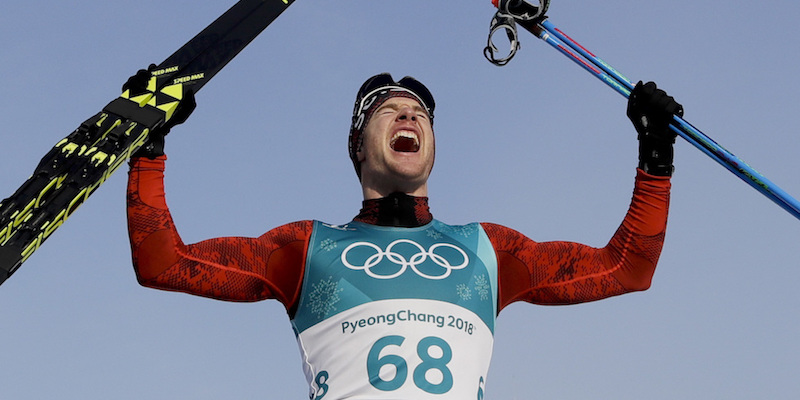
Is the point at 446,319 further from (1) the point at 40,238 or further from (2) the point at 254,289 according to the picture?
(1) the point at 40,238

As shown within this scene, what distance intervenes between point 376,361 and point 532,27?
113 inches

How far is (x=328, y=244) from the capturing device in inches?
276

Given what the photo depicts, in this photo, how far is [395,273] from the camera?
671 cm

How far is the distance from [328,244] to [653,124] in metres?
2.49

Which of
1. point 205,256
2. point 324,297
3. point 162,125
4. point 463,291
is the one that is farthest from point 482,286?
point 162,125

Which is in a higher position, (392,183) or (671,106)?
(671,106)

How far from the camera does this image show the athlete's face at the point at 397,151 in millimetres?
7277

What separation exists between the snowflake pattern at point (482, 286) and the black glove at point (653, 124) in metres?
1.47

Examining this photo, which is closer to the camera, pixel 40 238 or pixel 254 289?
pixel 40 238

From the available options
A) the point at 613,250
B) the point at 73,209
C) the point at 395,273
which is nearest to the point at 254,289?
the point at 395,273

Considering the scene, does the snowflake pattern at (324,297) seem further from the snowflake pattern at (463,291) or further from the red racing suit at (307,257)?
the snowflake pattern at (463,291)

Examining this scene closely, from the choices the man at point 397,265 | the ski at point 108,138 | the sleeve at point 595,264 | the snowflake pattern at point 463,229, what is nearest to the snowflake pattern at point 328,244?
the man at point 397,265

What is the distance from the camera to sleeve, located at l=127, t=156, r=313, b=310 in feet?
21.7

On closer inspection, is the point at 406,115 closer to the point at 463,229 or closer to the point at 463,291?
the point at 463,229
